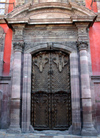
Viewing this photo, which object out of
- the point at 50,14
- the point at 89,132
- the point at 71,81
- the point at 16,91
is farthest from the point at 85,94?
the point at 50,14

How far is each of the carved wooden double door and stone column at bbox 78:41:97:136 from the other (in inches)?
32.0

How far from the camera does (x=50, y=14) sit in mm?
8180

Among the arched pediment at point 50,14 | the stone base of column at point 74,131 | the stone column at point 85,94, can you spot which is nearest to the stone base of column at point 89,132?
the stone column at point 85,94

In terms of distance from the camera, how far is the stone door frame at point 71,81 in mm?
6887

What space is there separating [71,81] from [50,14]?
3.85m

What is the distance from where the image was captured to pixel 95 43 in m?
8.01

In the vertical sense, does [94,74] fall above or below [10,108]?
above

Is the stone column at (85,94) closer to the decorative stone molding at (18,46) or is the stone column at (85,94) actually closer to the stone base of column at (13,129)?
the stone base of column at (13,129)

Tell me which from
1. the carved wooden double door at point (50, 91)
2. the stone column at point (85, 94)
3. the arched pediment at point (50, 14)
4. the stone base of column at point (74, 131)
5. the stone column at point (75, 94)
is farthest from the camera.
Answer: the arched pediment at point (50, 14)

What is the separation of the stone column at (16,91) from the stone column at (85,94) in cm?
296

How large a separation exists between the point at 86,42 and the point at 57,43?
148 centimetres

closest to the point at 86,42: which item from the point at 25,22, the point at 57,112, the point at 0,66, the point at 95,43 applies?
the point at 95,43

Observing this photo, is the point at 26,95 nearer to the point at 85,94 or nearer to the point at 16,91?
the point at 16,91

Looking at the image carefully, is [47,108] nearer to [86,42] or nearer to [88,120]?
[88,120]
